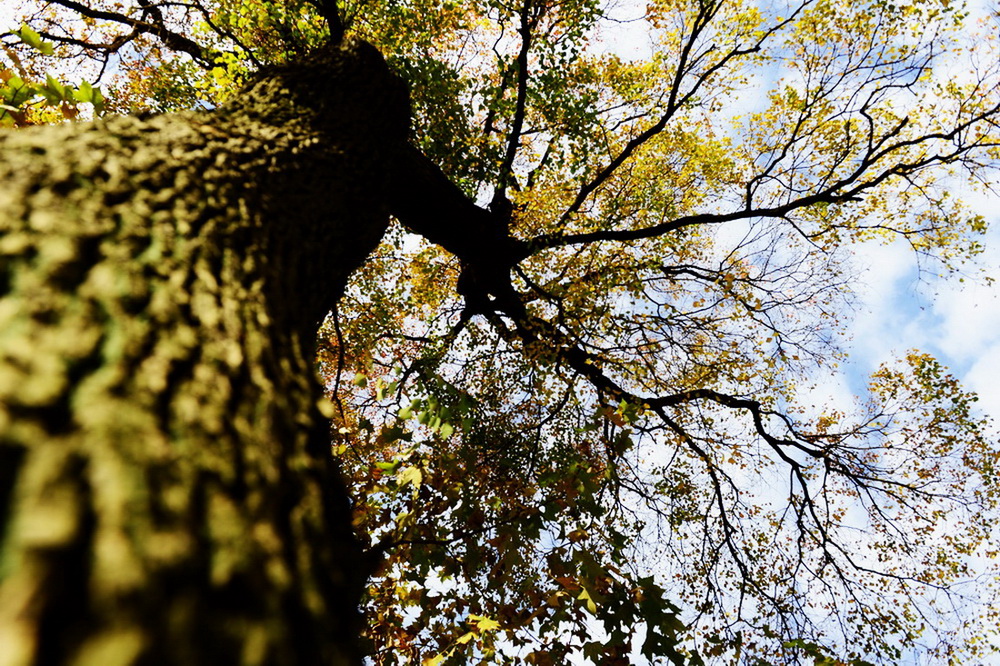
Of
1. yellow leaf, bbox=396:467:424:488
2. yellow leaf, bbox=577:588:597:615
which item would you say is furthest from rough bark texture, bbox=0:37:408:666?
yellow leaf, bbox=577:588:597:615

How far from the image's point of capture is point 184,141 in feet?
6.61

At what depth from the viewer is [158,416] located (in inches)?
39.7

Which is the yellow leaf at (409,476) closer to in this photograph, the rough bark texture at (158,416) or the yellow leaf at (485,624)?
the yellow leaf at (485,624)

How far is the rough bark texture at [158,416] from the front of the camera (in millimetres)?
710

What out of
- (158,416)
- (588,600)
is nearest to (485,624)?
(588,600)

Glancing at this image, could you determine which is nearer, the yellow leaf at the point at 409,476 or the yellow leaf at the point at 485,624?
the yellow leaf at the point at 485,624

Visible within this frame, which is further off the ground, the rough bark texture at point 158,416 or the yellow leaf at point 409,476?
the yellow leaf at point 409,476

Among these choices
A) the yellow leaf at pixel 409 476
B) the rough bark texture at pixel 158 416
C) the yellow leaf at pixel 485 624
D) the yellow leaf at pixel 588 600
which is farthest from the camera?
the yellow leaf at pixel 409 476

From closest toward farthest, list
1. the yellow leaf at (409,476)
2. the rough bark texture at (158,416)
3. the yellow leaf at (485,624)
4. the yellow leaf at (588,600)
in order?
1. the rough bark texture at (158,416)
2. the yellow leaf at (588,600)
3. the yellow leaf at (485,624)
4. the yellow leaf at (409,476)

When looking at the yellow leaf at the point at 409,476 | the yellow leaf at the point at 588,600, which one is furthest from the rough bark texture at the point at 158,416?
the yellow leaf at the point at 588,600

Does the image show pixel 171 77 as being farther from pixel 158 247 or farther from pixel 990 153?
pixel 990 153

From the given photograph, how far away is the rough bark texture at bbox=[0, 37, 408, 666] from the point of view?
0.71 metres

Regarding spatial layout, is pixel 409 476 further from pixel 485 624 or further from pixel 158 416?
pixel 158 416

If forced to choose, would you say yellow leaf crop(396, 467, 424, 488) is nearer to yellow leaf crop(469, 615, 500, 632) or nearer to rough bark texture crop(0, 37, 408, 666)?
yellow leaf crop(469, 615, 500, 632)
